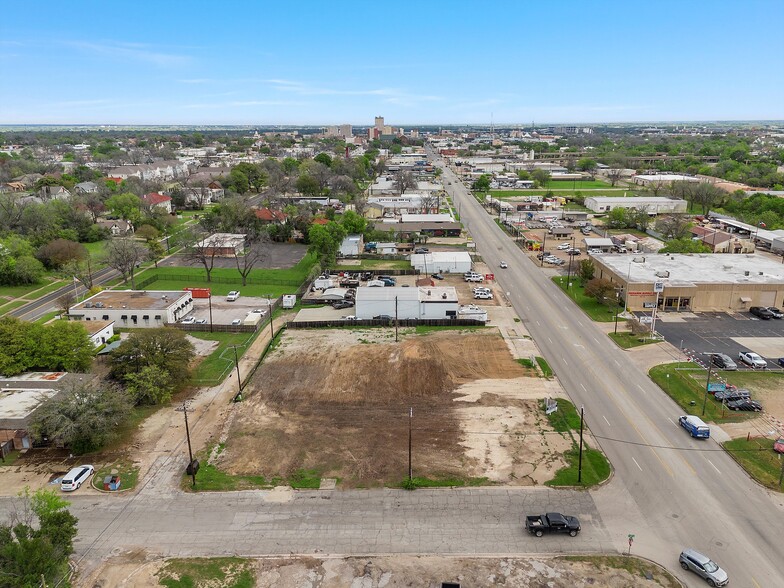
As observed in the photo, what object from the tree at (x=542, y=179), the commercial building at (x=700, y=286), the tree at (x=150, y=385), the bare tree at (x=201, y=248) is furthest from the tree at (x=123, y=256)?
the tree at (x=542, y=179)

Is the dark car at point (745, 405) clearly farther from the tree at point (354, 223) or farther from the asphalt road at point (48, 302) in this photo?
the asphalt road at point (48, 302)

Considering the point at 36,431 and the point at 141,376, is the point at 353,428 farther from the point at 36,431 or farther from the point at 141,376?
the point at 36,431

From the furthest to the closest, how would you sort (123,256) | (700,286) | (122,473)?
1. (123,256)
2. (700,286)
3. (122,473)

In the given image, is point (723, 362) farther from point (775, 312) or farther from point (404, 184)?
point (404, 184)

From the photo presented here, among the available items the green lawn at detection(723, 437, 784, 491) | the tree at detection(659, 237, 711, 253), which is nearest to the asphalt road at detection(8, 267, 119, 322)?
the green lawn at detection(723, 437, 784, 491)

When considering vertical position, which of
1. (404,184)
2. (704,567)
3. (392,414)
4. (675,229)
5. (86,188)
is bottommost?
(392,414)

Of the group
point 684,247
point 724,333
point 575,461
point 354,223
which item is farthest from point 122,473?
point 684,247
